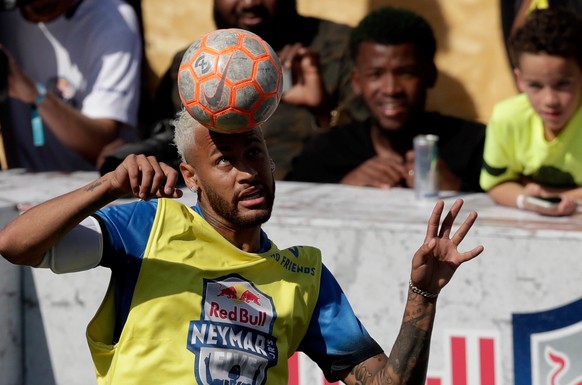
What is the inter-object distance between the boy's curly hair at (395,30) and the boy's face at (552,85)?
789 mm

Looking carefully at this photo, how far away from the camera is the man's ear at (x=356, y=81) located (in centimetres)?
673

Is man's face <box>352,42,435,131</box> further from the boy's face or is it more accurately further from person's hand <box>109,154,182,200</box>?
person's hand <box>109,154,182,200</box>

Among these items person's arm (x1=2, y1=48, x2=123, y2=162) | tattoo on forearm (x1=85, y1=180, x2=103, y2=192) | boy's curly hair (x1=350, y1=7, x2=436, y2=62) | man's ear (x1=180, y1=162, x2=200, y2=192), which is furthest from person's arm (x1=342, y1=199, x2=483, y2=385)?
person's arm (x1=2, y1=48, x2=123, y2=162)

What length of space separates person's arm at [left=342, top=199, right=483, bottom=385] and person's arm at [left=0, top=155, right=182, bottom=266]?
29.9 inches

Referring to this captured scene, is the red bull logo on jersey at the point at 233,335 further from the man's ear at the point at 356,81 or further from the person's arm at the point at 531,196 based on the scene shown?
the man's ear at the point at 356,81

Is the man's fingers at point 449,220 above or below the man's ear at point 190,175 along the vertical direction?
above

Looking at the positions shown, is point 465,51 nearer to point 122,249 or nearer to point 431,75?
point 431,75

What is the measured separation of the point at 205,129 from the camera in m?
3.77

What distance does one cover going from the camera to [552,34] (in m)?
5.90

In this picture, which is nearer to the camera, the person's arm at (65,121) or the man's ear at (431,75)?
the man's ear at (431,75)

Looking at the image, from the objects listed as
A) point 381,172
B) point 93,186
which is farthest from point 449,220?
point 381,172

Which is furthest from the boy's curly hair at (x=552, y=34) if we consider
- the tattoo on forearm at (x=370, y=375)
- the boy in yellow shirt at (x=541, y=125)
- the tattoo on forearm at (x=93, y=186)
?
the tattoo on forearm at (x=93, y=186)

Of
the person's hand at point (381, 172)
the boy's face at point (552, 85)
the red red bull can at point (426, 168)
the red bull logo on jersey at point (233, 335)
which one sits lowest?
the person's hand at point (381, 172)

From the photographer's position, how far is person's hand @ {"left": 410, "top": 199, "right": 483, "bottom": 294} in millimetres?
3545
